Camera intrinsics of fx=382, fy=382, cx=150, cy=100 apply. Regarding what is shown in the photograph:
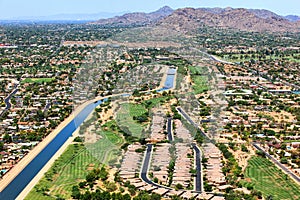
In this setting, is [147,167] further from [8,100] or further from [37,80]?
[37,80]

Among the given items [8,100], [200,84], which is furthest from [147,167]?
[200,84]

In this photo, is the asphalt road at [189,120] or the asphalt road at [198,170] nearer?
the asphalt road at [198,170]

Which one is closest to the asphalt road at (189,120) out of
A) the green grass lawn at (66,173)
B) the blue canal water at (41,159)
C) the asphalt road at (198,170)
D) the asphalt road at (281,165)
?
the asphalt road at (198,170)

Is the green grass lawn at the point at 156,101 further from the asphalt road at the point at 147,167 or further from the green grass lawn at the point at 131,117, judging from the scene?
the asphalt road at the point at 147,167

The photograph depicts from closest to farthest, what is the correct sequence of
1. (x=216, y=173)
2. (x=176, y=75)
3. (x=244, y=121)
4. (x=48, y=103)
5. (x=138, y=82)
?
(x=216, y=173) < (x=244, y=121) < (x=48, y=103) < (x=138, y=82) < (x=176, y=75)

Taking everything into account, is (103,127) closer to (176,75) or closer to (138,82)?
(138,82)

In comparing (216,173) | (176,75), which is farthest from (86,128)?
(176,75)

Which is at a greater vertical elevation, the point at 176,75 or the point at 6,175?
the point at 176,75
